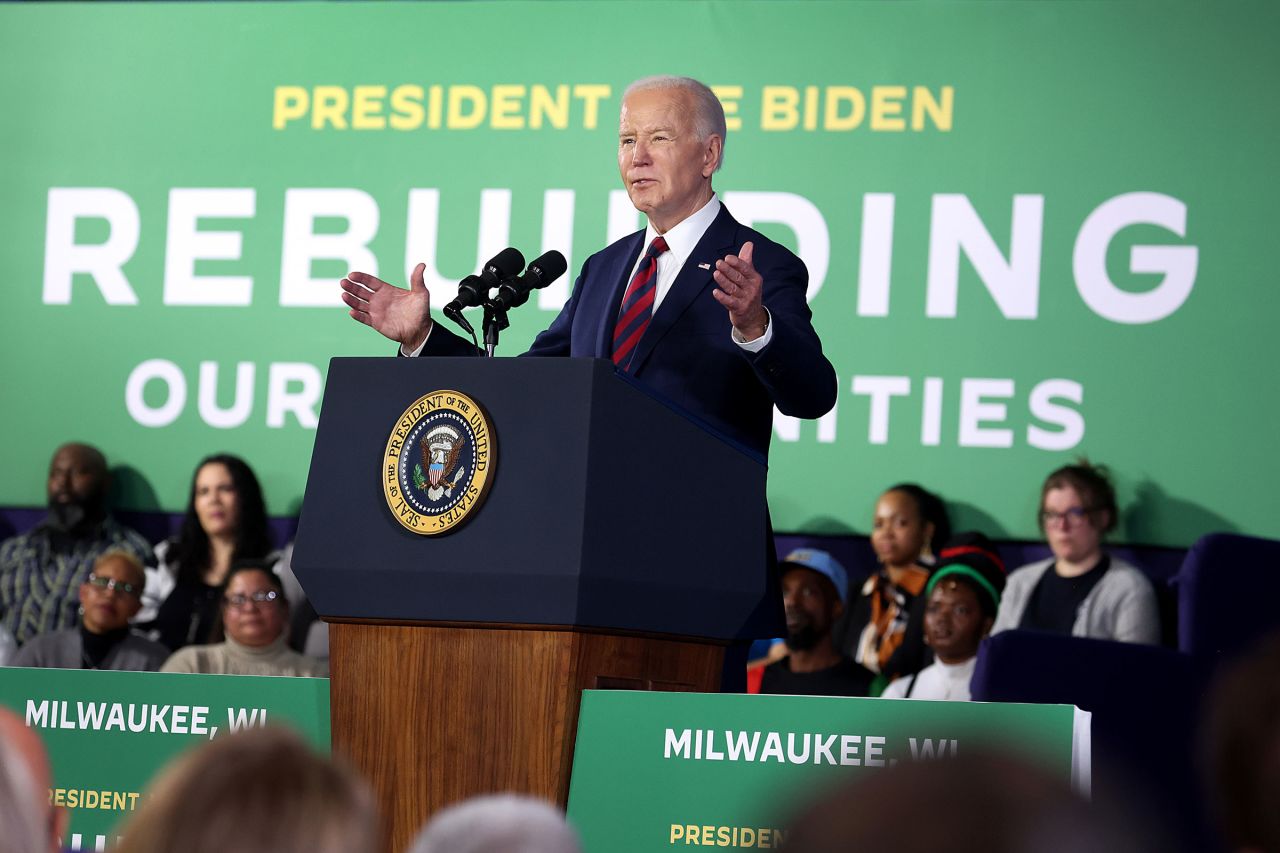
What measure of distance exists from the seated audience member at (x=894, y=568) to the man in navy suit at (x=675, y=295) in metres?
2.89

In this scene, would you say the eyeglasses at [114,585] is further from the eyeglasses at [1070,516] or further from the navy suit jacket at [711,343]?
the navy suit jacket at [711,343]

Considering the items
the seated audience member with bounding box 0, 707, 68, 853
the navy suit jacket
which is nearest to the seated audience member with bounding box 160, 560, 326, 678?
the navy suit jacket

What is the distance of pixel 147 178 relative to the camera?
6289 millimetres

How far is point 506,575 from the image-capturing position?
2057mm

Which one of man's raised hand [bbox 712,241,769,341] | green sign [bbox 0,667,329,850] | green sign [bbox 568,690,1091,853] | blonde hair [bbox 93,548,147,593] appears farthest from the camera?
blonde hair [bbox 93,548,147,593]

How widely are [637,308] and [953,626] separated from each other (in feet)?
8.65

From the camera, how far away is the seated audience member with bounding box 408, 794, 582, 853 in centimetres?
100

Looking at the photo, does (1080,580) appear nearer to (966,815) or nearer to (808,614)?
(808,614)

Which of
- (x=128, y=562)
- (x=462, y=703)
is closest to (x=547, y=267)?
(x=462, y=703)

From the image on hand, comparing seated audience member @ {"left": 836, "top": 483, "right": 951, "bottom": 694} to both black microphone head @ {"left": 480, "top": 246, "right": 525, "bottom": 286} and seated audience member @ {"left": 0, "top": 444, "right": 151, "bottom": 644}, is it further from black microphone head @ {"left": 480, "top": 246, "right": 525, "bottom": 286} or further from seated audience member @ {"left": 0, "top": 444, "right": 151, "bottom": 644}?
black microphone head @ {"left": 480, "top": 246, "right": 525, "bottom": 286}

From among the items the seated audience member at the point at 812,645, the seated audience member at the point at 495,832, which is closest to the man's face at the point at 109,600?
the seated audience member at the point at 812,645

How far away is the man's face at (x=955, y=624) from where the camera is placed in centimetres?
491

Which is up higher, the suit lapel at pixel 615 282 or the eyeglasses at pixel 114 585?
the suit lapel at pixel 615 282

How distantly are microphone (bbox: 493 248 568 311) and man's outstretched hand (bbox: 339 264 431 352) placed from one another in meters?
0.14
